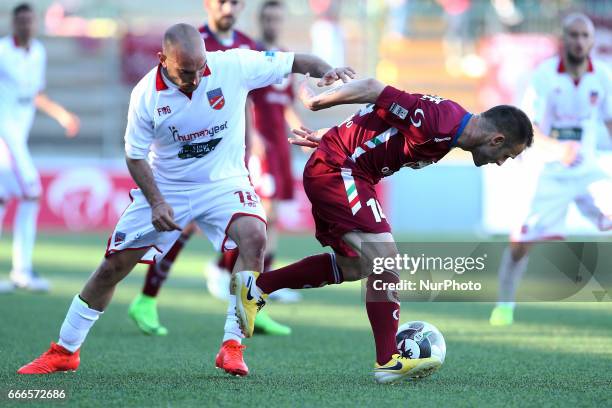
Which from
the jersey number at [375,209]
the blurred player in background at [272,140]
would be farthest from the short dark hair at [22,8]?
the jersey number at [375,209]

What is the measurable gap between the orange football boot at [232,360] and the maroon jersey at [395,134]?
1.15m

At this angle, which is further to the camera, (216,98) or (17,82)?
(17,82)

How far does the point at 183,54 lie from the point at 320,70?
2.72ft

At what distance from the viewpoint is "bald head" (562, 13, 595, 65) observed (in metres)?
7.88

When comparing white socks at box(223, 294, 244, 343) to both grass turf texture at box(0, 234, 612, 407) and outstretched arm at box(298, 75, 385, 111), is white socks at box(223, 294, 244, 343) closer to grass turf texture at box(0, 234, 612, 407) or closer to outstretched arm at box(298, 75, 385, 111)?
grass turf texture at box(0, 234, 612, 407)

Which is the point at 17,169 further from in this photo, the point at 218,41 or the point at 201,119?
the point at 201,119

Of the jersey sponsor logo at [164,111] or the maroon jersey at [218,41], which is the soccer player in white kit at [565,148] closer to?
the maroon jersey at [218,41]

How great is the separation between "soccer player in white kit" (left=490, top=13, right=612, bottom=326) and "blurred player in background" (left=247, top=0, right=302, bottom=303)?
93.6 inches

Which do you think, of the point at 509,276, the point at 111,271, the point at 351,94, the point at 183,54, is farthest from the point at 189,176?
the point at 509,276

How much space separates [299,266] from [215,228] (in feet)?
1.80

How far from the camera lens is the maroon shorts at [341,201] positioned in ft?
18.2

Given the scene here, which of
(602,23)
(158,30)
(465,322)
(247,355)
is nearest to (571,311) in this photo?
(465,322)

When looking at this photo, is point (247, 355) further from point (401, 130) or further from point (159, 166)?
point (401, 130)

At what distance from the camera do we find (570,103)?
8211 millimetres
